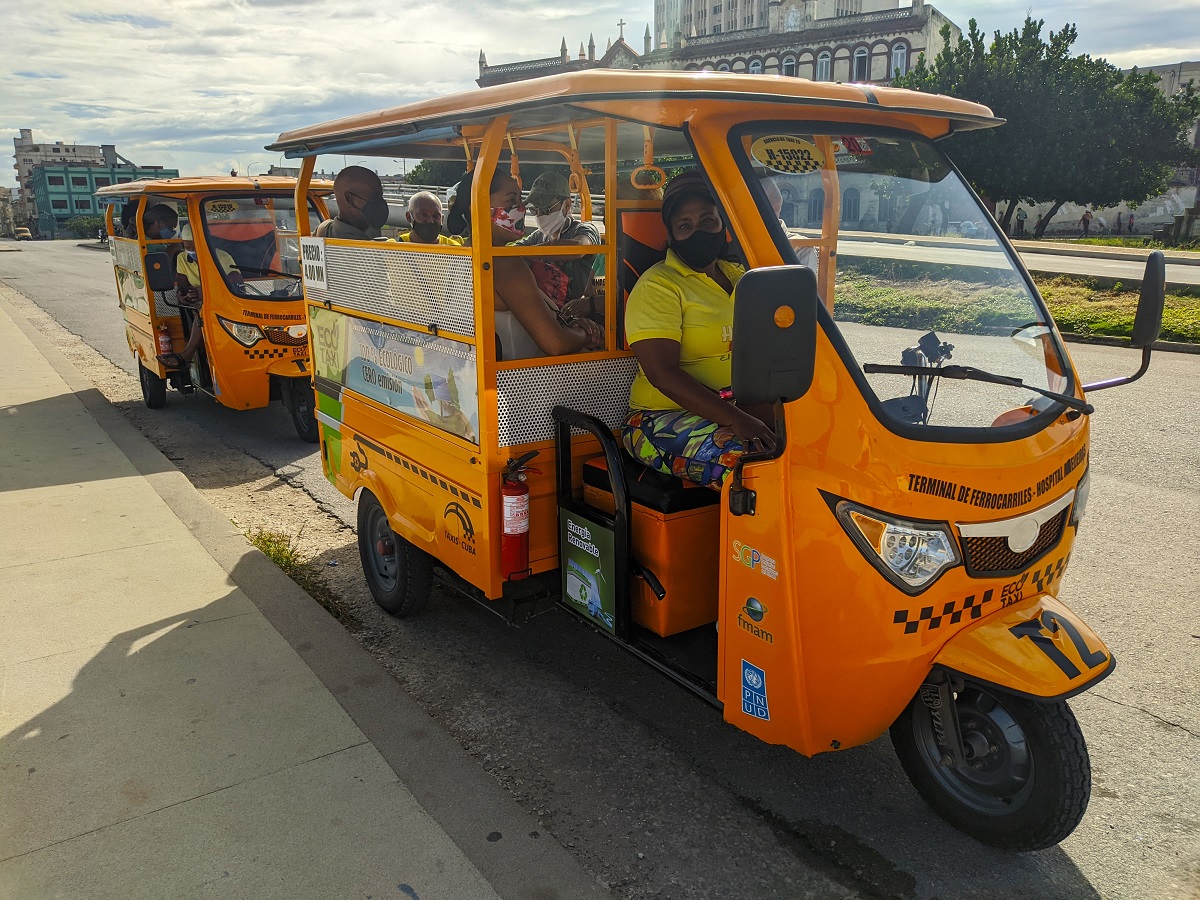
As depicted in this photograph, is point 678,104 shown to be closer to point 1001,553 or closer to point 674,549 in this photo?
point 674,549

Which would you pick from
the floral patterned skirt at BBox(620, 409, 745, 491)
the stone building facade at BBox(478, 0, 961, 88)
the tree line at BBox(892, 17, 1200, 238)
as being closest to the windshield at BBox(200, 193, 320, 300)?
the floral patterned skirt at BBox(620, 409, 745, 491)

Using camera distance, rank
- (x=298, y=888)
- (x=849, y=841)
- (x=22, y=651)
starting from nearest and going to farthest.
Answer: (x=298, y=888), (x=849, y=841), (x=22, y=651)

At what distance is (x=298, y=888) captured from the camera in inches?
104

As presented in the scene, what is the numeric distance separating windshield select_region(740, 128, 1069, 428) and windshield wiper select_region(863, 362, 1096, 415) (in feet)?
0.06

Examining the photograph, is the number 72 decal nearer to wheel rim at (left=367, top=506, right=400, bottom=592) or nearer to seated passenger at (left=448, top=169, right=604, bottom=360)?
seated passenger at (left=448, top=169, right=604, bottom=360)

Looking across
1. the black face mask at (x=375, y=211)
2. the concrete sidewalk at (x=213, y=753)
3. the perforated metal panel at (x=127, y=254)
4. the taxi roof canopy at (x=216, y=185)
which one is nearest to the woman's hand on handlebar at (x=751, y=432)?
the concrete sidewalk at (x=213, y=753)

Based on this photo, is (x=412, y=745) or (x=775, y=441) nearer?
(x=775, y=441)

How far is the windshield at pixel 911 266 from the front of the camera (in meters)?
2.81

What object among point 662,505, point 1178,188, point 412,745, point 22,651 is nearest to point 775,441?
point 662,505

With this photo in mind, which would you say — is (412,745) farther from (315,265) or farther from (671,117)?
(315,265)

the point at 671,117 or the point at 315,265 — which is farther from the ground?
the point at 671,117

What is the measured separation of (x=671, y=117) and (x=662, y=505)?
127cm

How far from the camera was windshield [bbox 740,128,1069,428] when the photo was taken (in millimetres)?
2807

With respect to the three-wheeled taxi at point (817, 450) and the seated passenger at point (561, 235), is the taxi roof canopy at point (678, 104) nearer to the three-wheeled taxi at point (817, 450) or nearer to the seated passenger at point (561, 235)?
the three-wheeled taxi at point (817, 450)
